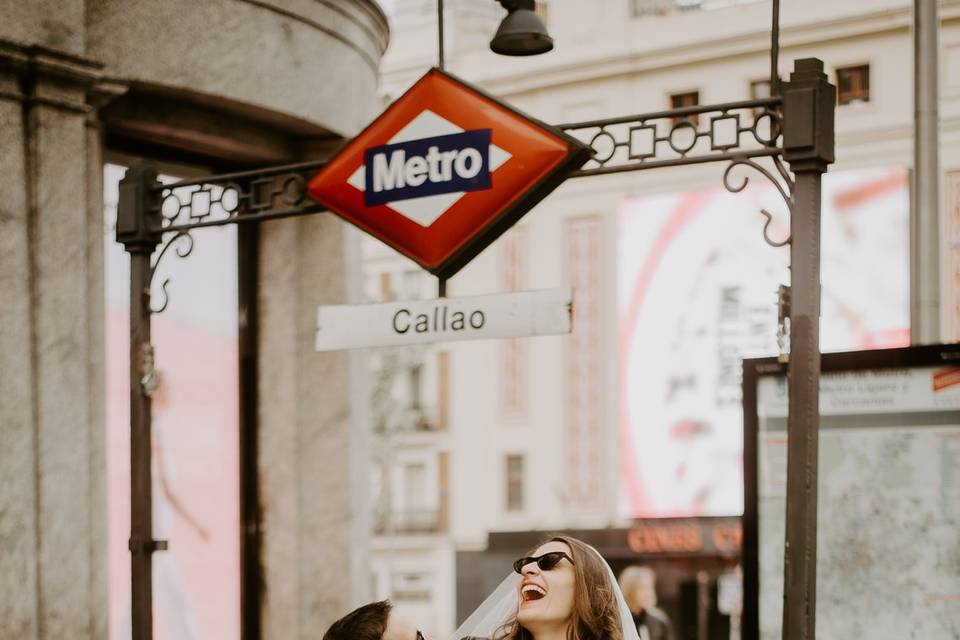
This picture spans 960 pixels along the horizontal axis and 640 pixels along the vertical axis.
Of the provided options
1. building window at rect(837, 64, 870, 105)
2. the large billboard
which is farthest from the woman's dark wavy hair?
building window at rect(837, 64, 870, 105)

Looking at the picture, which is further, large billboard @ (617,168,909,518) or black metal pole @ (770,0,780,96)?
large billboard @ (617,168,909,518)

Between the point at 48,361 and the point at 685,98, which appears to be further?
the point at 685,98

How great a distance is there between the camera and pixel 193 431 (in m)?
9.12

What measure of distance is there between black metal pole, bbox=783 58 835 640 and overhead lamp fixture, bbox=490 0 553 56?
150cm

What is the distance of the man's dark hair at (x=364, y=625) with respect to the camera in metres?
4.80

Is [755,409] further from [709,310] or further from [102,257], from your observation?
[709,310]

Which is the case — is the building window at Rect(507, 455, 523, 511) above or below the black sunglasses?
below

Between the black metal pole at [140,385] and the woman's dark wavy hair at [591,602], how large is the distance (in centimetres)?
305

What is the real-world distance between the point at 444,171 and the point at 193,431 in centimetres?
333

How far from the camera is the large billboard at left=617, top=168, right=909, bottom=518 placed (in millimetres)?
39031

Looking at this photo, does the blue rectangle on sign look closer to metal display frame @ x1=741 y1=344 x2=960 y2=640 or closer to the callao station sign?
the callao station sign

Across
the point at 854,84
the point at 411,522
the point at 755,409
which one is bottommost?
the point at 411,522

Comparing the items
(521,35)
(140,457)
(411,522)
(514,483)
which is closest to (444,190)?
(521,35)

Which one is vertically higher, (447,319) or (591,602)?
(447,319)
